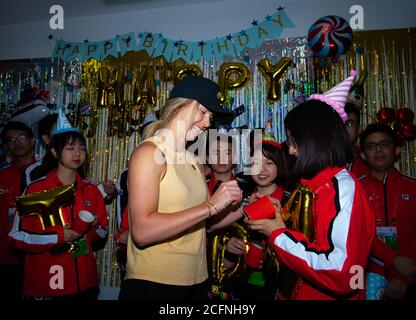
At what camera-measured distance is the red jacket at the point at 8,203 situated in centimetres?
305

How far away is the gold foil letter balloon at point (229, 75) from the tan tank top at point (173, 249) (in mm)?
2504

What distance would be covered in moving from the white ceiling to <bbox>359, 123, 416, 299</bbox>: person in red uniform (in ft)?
9.15

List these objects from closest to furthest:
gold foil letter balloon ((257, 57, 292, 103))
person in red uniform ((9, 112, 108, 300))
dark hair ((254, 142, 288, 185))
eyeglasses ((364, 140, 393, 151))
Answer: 1. person in red uniform ((9, 112, 108, 300))
2. dark hair ((254, 142, 288, 185))
3. eyeglasses ((364, 140, 393, 151))
4. gold foil letter balloon ((257, 57, 292, 103))

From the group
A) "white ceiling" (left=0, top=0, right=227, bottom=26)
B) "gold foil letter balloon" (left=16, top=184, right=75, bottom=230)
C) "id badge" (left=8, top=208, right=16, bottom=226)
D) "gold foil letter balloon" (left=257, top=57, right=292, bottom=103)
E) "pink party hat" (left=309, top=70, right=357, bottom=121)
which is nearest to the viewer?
"pink party hat" (left=309, top=70, right=357, bottom=121)

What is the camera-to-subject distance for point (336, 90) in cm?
159

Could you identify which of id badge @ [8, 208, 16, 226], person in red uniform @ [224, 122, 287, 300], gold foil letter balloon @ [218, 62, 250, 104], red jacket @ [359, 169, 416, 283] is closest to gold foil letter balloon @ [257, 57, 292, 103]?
gold foil letter balloon @ [218, 62, 250, 104]

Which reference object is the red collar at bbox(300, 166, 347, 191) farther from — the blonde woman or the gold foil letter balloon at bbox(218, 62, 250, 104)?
the gold foil letter balloon at bbox(218, 62, 250, 104)

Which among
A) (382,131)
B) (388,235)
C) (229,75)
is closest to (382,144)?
(382,131)

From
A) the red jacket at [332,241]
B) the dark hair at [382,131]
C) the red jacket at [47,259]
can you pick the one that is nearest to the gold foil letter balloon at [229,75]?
the dark hair at [382,131]

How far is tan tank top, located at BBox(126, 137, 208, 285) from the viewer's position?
1.40 metres

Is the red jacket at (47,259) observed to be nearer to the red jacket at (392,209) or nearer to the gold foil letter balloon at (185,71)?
the gold foil letter balloon at (185,71)

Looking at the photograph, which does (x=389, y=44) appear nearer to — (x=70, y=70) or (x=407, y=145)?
(x=407, y=145)

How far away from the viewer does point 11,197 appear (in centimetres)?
323
